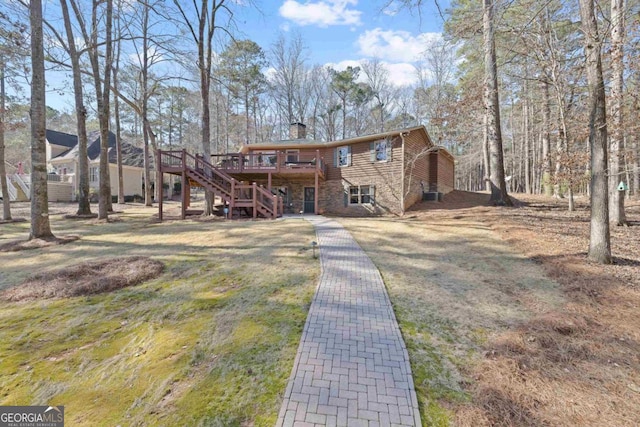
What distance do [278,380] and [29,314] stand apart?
13.0ft

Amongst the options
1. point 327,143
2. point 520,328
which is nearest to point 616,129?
point 520,328

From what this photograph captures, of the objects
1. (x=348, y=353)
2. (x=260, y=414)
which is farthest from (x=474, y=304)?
(x=260, y=414)

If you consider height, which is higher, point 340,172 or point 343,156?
point 343,156

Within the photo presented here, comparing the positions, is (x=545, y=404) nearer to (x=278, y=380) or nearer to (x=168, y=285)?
(x=278, y=380)

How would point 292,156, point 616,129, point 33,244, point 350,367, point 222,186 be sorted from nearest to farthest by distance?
point 350,367
point 33,244
point 616,129
point 222,186
point 292,156

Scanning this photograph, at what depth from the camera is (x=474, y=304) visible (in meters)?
4.39

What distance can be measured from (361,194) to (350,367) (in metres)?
14.9

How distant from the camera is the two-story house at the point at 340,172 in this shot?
15336 mm

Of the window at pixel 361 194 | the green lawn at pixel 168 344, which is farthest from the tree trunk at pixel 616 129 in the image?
the window at pixel 361 194

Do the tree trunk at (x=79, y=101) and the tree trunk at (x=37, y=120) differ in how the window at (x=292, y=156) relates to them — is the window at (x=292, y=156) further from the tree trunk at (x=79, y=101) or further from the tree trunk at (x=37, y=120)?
the tree trunk at (x=37, y=120)

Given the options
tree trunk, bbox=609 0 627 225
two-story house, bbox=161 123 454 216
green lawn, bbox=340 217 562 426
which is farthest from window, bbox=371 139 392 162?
tree trunk, bbox=609 0 627 225

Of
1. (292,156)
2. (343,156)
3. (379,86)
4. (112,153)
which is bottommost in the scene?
(343,156)

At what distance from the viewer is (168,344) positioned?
334 cm

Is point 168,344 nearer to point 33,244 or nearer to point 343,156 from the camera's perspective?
point 33,244
